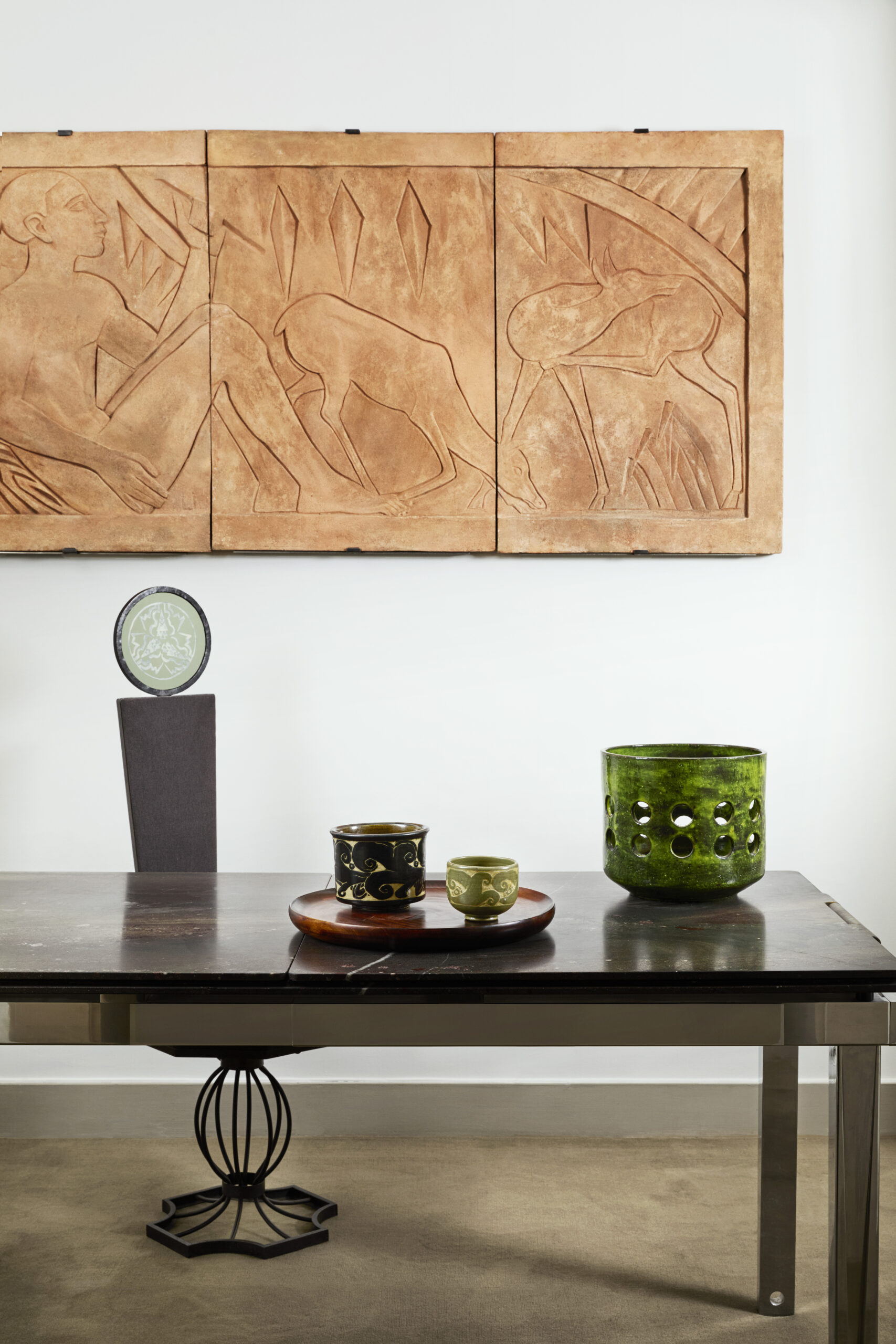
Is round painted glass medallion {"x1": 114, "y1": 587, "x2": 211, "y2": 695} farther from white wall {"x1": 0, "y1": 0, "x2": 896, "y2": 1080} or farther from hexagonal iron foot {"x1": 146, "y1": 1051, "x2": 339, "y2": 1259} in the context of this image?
hexagonal iron foot {"x1": 146, "y1": 1051, "x2": 339, "y2": 1259}

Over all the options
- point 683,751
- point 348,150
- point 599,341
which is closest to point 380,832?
point 683,751

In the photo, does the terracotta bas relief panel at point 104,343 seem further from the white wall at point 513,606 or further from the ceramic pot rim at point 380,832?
the ceramic pot rim at point 380,832

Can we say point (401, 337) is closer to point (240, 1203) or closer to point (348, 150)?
point (348, 150)

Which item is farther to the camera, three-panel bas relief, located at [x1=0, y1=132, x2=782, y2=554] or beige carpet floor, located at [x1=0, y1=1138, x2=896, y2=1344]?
three-panel bas relief, located at [x1=0, y1=132, x2=782, y2=554]

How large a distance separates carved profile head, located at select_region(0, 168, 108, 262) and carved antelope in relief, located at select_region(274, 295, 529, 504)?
0.48 meters

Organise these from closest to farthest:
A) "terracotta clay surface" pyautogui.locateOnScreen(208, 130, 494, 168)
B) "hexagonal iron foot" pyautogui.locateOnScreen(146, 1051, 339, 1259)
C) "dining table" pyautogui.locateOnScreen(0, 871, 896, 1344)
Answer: "dining table" pyautogui.locateOnScreen(0, 871, 896, 1344) < "hexagonal iron foot" pyautogui.locateOnScreen(146, 1051, 339, 1259) < "terracotta clay surface" pyautogui.locateOnScreen(208, 130, 494, 168)

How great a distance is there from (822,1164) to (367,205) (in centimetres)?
238

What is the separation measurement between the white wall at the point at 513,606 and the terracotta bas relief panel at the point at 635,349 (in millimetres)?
83

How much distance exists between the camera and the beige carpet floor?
1.86 m

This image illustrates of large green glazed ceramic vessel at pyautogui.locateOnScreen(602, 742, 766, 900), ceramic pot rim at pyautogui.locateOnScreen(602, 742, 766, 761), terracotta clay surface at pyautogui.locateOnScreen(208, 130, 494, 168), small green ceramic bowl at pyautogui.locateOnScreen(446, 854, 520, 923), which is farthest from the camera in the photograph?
terracotta clay surface at pyautogui.locateOnScreen(208, 130, 494, 168)

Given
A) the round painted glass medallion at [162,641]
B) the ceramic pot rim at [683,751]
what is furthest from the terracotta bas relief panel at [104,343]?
the ceramic pot rim at [683,751]

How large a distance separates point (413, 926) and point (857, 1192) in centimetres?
63

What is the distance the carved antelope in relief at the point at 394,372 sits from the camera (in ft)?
8.12

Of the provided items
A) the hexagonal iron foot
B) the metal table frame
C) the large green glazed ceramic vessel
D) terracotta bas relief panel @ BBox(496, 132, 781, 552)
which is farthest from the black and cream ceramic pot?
terracotta bas relief panel @ BBox(496, 132, 781, 552)
